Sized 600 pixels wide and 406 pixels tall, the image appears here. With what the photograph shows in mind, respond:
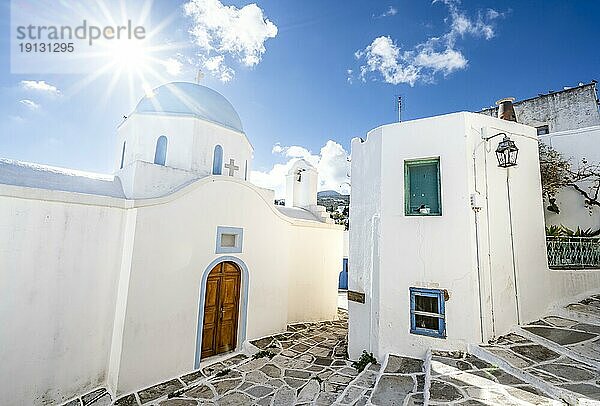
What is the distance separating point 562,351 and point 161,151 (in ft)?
35.4

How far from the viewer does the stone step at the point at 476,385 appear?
4.39 m

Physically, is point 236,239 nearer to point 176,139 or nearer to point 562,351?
point 176,139

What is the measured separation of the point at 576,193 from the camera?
10.0 meters

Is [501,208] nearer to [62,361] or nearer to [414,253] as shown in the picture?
[414,253]

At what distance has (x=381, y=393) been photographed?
17.3ft

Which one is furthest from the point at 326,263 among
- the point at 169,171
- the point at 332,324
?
the point at 169,171

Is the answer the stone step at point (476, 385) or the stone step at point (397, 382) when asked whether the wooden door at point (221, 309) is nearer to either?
the stone step at point (397, 382)

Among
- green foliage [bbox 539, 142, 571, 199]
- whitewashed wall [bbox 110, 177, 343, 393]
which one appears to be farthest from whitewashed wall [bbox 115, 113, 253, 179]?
green foliage [bbox 539, 142, 571, 199]

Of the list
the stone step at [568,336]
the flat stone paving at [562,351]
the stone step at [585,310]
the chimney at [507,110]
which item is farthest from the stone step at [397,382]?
the chimney at [507,110]

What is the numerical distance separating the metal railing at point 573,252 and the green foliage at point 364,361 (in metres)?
5.30

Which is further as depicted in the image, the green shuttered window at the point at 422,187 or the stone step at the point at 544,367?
A: the green shuttered window at the point at 422,187

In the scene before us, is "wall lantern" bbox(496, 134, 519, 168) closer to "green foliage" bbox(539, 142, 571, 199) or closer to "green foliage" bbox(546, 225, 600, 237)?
"green foliage" bbox(546, 225, 600, 237)

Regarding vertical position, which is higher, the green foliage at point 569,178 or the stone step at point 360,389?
the green foliage at point 569,178

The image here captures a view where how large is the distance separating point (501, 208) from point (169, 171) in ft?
26.9
